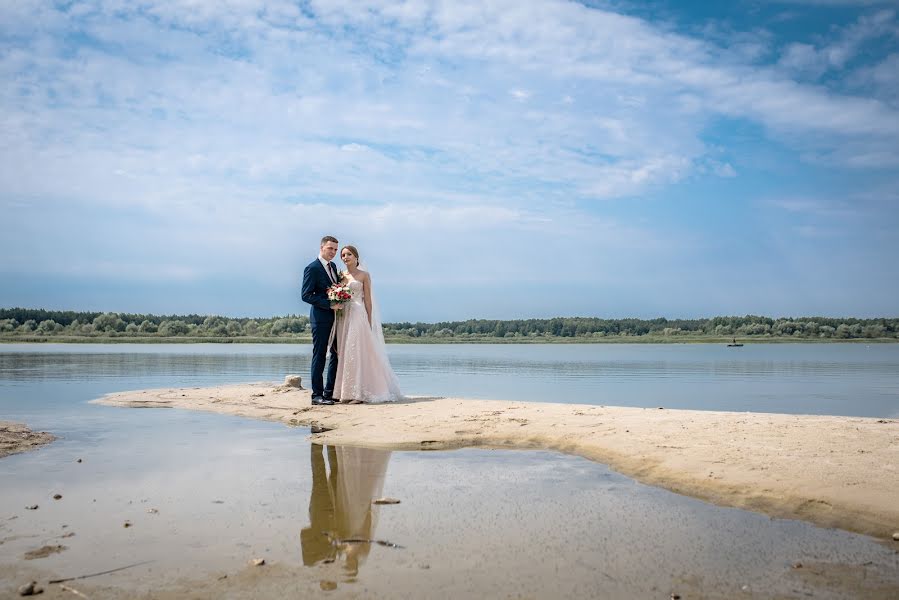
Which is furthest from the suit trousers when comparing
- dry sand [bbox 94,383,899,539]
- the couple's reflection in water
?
the couple's reflection in water

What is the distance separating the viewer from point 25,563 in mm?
3613

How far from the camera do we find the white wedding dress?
1127 centimetres

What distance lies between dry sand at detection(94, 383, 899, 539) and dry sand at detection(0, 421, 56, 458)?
9.49 ft

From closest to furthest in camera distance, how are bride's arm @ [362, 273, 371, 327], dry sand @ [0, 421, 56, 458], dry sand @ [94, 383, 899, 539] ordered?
dry sand @ [94, 383, 899, 539] < dry sand @ [0, 421, 56, 458] < bride's arm @ [362, 273, 371, 327]

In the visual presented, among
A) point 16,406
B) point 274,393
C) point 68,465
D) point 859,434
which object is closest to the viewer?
point 68,465

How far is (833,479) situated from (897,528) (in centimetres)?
87

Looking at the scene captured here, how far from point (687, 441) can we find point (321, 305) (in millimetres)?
6688

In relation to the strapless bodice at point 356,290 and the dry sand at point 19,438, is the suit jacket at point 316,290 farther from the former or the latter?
the dry sand at point 19,438

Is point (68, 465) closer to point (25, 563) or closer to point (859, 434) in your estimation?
point (25, 563)

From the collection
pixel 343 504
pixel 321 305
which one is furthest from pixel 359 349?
pixel 343 504

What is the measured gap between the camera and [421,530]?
14.0 feet

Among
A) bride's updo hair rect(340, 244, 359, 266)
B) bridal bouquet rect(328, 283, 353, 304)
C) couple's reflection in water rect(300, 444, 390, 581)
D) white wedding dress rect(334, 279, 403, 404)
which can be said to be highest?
bride's updo hair rect(340, 244, 359, 266)

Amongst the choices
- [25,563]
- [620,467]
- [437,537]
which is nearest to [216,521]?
[25,563]

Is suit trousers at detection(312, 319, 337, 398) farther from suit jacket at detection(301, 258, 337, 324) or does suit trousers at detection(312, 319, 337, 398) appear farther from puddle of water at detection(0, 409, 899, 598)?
puddle of water at detection(0, 409, 899, 598)
